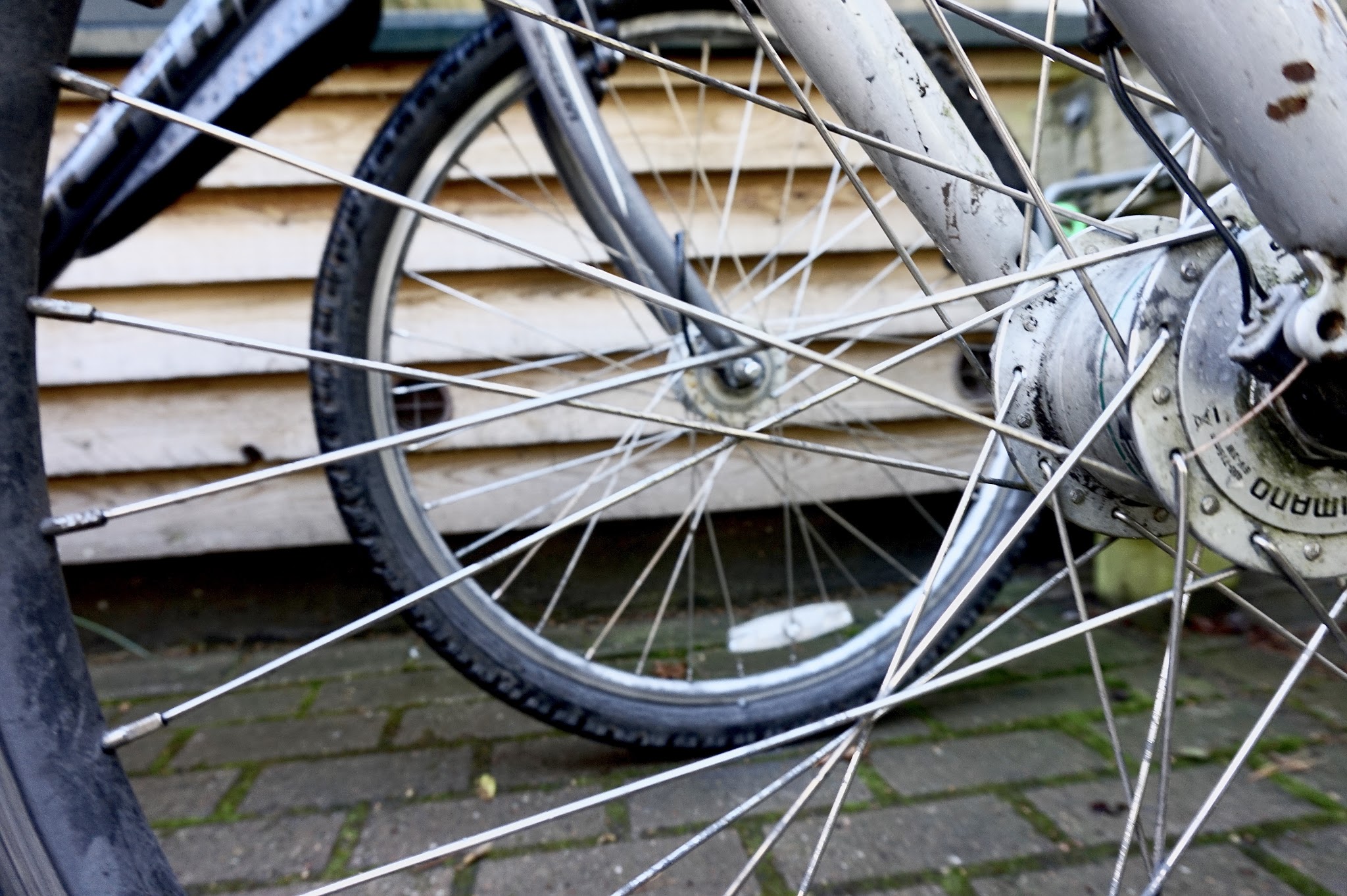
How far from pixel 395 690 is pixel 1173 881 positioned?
3.58 feet

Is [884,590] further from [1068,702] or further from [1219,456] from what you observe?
[1219,456]

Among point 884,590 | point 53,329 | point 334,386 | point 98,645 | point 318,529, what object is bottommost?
point 884,590

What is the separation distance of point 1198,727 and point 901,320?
0.84 m

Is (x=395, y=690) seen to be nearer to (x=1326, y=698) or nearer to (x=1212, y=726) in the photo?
(x=1212, y=726)

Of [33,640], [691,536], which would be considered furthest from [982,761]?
[33,640]

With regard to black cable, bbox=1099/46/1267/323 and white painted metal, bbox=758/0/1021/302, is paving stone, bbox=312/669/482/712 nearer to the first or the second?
white painted metal, bbox=758/0/1021/302

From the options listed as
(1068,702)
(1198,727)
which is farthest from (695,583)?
(1198,727)

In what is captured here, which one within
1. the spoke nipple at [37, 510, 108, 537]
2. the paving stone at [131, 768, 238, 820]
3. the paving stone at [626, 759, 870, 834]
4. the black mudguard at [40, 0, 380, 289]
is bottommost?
the paving stone at [626, 759, 870, 834]

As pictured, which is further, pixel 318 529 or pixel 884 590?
pixel 884 590

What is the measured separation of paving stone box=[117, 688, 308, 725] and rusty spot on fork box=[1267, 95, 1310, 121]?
1368 mm

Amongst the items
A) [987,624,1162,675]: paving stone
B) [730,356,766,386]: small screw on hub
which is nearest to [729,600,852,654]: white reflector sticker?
[987,624,1162,675]: paving stone

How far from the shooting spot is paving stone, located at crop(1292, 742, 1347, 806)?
36.4 inches

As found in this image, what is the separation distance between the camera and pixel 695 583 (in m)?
1.69

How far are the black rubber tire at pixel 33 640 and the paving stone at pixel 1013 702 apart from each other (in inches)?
38.8
